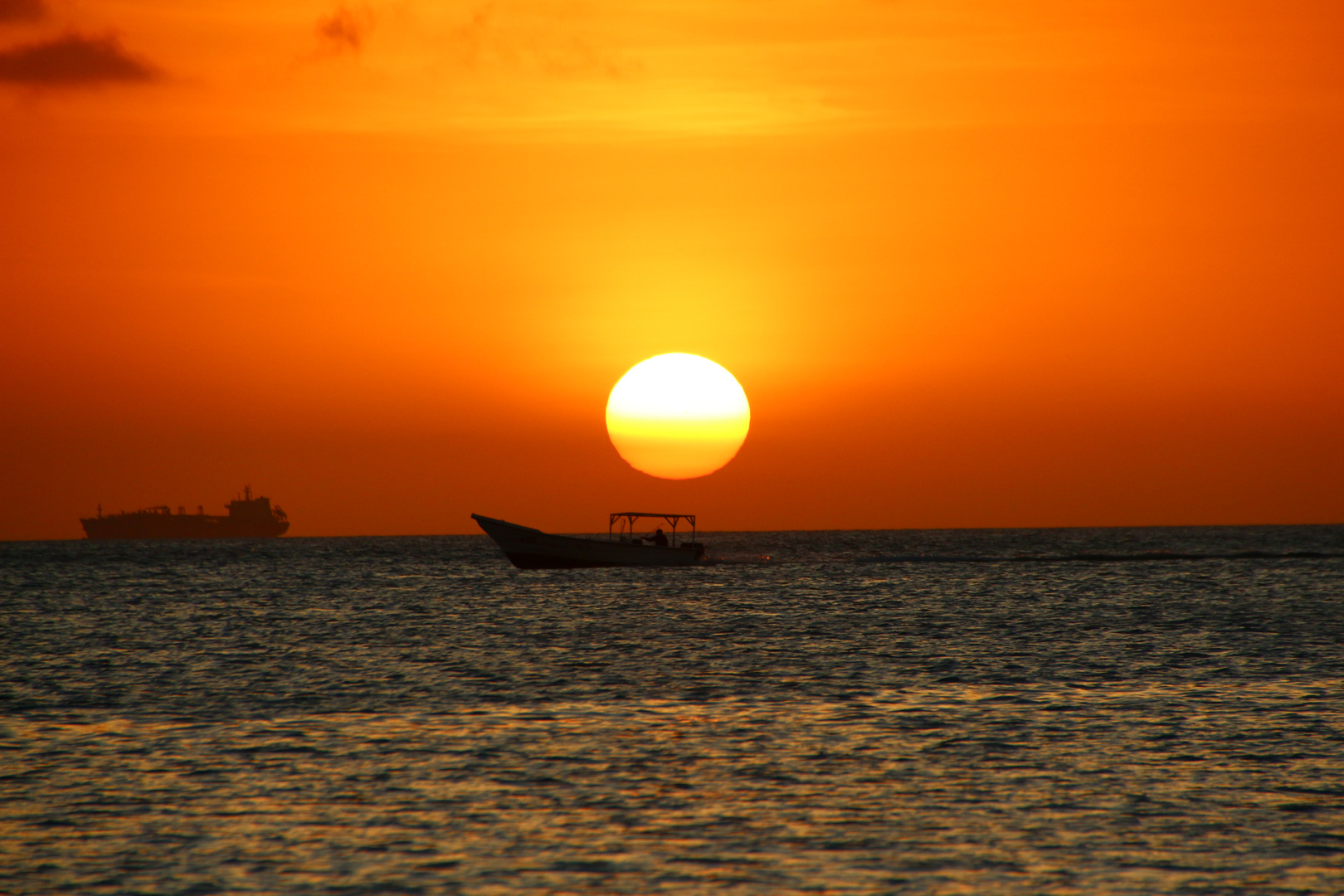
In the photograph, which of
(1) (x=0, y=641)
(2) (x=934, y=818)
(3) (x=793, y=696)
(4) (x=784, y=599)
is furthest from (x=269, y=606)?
(2) (x=934, y=818)

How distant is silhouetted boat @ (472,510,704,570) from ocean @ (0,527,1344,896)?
40.0 metres

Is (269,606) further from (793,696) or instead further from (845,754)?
(845,754)

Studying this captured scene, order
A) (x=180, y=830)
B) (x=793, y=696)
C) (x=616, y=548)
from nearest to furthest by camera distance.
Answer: (x=180, y=830) → (x=793, y=696) → (x=616, y=548)

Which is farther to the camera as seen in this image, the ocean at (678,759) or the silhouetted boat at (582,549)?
the silhouetted boat at (582,549)

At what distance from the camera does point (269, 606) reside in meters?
83.1

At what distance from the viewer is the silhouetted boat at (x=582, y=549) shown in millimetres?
102250

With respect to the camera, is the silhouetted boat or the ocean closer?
the ocean

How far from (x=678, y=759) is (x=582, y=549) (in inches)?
3090

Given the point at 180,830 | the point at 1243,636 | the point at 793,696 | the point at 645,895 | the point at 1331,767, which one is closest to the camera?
the point at 645,895

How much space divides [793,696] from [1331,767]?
14.2 m

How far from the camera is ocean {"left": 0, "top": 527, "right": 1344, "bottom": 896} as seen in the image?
18094 millimetres

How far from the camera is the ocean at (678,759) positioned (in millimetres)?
18094

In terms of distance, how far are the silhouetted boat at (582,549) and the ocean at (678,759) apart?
4003 centimetres

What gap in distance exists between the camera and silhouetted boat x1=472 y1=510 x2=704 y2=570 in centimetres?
10225
